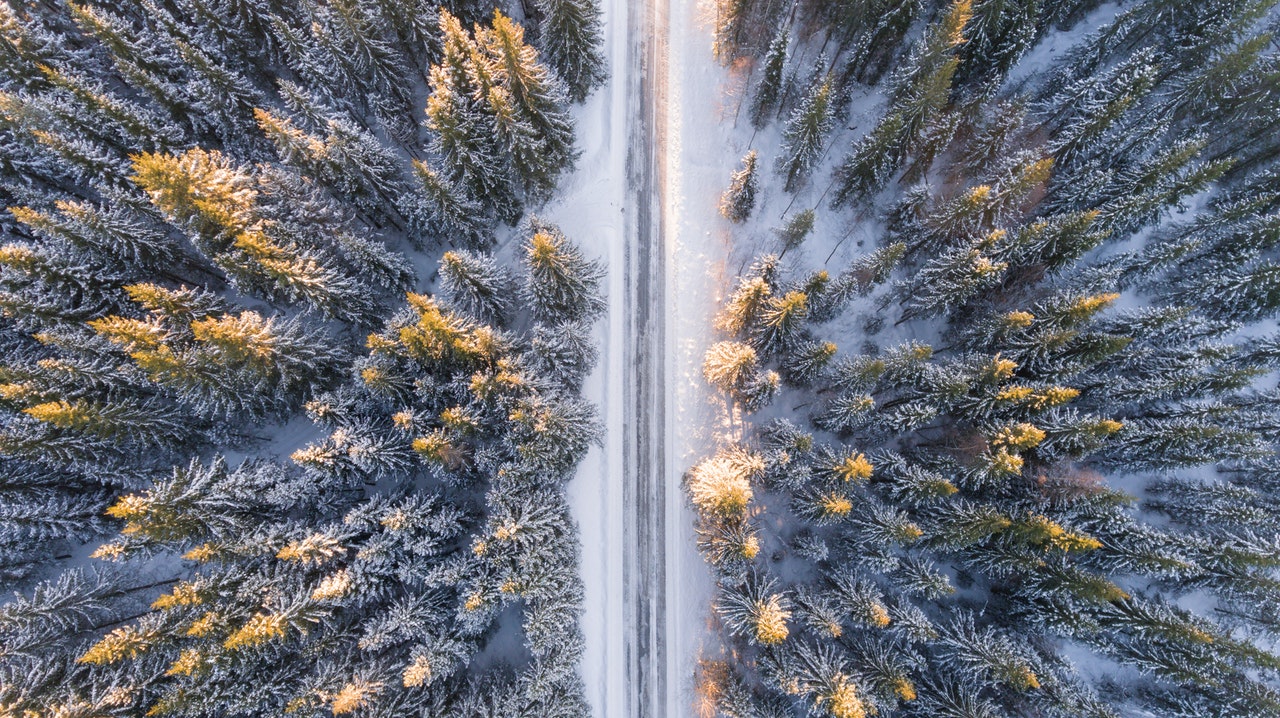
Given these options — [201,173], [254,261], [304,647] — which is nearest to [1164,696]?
[304,647]

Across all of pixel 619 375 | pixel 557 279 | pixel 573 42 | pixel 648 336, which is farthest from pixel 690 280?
pixel 573 42

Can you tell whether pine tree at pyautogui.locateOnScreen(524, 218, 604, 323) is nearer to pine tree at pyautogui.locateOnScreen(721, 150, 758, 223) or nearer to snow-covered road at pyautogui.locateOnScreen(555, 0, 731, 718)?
snow-covered road at pyautogui.locateOnScreen(555, 0, 731, 718)

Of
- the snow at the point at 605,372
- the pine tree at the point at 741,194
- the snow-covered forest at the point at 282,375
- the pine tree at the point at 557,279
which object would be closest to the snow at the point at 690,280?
the pine tree at the point at 741,194

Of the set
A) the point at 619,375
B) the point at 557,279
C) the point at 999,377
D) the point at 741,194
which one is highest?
the point at 741,194

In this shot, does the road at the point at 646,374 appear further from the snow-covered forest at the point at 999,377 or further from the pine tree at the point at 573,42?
the pine tree at the point at 573,42

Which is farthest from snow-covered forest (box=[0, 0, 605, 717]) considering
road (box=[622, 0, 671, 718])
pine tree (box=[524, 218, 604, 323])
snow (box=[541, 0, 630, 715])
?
road (box=[622, 0, 671, 718])

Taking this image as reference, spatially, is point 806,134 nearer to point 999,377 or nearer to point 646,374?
point 999,377
